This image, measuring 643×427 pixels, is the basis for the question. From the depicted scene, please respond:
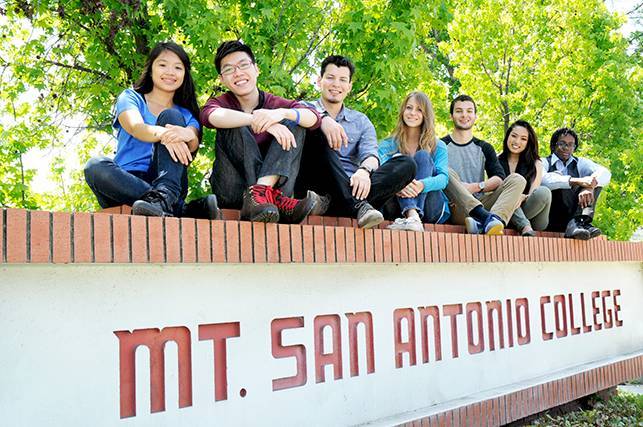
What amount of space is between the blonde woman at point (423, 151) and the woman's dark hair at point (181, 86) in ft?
5.57

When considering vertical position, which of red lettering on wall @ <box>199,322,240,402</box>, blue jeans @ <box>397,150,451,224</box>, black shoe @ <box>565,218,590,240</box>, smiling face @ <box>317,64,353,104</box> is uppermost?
smiling face @ <box>317,64,353,104</box>

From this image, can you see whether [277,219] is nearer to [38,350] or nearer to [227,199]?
[227,199]

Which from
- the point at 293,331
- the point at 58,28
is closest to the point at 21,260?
the point at 293,331

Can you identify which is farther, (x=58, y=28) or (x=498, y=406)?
(x=58, y=28)

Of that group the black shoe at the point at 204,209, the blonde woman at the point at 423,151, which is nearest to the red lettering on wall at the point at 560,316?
the blonde woman at the point at 423,151

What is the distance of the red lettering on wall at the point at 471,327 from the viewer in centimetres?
503

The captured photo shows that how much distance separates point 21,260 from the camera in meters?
2.55

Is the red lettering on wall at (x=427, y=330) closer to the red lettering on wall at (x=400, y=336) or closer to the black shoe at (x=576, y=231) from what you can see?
the red lettering on wall at (x=400, y=336)

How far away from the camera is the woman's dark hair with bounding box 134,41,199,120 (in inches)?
165

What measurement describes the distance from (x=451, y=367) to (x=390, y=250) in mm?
1085

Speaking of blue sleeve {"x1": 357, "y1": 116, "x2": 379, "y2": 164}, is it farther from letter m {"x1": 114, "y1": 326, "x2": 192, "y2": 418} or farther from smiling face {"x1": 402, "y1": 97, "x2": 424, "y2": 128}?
letter m {"x1": 114, "y1": 326, "x2": 192, "y2": 418}

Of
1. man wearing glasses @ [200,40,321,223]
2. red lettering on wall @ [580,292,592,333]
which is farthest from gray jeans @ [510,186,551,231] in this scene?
man wearing glasses @ [200,40,321,223]

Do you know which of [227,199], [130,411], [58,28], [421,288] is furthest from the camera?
[58,28]

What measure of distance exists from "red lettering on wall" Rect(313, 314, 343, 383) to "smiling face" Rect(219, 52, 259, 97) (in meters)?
1.47
